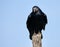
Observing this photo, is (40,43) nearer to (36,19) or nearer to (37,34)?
(37,34)

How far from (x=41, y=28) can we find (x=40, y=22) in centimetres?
28

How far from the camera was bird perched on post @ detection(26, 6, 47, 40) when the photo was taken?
7957 millimetres

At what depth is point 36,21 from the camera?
8.00 meters

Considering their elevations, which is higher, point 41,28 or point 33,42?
point 41,28

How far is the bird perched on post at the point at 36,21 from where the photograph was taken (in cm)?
796

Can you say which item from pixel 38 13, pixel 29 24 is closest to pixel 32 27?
pixel 29 24

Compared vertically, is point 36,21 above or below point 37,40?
above

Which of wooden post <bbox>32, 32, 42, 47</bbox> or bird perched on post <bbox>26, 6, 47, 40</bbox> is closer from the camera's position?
wooden post <bbox>32, 32, 42, 47</bbox>

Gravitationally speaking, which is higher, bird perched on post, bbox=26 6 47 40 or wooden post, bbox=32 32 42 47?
bird perched on post, bbox=26 6 47 40

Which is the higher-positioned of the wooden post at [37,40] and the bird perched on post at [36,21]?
the bird perched on post at [36,21]

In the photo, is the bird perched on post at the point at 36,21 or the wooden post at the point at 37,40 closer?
the wooden post at the point at 37,40

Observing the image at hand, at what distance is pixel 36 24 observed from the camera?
804 centimetres

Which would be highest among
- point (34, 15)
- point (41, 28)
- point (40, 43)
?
point (34, 15)

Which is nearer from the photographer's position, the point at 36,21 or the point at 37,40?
the point at 37,40
